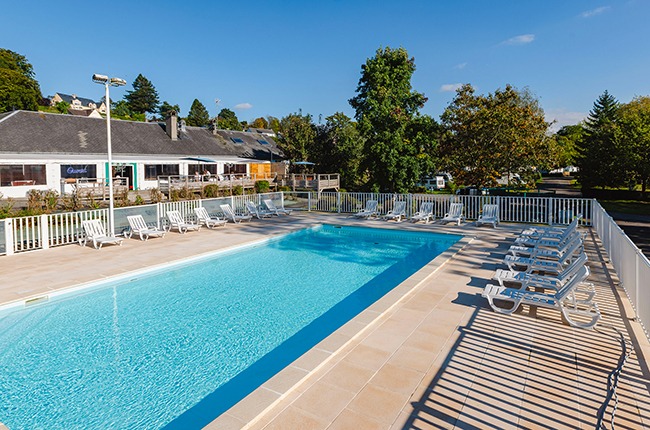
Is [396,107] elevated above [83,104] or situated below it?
below

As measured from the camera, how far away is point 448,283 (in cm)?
813

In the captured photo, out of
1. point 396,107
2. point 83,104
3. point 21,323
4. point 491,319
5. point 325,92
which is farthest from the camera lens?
point 83,104

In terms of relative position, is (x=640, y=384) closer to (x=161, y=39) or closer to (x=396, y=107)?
(x=396, y=107)

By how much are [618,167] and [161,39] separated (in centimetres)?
3422

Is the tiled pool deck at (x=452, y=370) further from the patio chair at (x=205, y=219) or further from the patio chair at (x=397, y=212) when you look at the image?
the patio chair at (x=397, y=212)

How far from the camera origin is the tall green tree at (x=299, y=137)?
3269cm

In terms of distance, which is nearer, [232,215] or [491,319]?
[491,319]

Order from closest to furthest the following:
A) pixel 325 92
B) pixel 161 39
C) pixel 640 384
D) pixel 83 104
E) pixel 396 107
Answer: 1. pixel 640 384
2. pixel 396 107
3. pixel 161 39
4. pixel 325 92
5. pixel 83 104

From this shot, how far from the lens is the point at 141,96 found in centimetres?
8919

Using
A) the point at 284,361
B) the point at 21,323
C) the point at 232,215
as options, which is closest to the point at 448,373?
the point at 284,361

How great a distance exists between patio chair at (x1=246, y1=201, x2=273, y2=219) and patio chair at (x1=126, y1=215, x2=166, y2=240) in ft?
16.0

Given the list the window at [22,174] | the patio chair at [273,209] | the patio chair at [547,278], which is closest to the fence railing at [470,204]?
the patio chair at [273,209]

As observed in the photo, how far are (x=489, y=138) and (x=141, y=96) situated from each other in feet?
289

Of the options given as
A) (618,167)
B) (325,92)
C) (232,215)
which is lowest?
(232,215)
